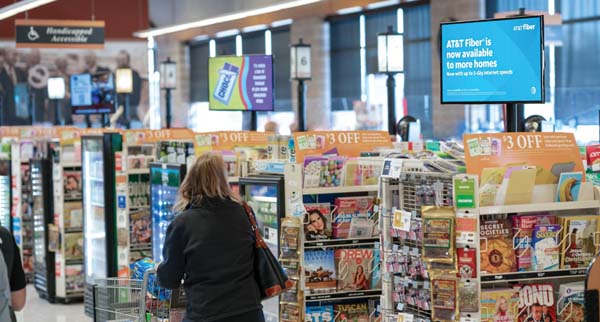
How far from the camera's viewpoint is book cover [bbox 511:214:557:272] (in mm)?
5273

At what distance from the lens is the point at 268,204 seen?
21.6 ft

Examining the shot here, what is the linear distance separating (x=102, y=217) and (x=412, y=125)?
3.61 meters

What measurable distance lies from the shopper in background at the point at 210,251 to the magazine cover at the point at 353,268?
1.65 m

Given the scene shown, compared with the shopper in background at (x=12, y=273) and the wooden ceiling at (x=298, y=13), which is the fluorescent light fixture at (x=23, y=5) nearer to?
the wooden ceiling at (x=298, y=13)

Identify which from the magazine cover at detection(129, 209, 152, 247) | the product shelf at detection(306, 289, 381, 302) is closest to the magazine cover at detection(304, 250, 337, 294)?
the product shelf at detection(306, 289, 381, 302)

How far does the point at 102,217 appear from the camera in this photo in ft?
33.7

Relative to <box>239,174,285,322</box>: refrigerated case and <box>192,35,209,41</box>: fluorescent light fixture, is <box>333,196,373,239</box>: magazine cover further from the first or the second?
<box>192,35,209,41</box>: fluorescent light fixture

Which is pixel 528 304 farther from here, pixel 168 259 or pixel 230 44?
pixel 230 44

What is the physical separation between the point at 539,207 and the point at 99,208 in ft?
19.9

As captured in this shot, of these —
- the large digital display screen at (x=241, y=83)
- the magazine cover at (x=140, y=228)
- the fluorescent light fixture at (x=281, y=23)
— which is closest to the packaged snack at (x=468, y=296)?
the magazine cover at (x=140, y=228)

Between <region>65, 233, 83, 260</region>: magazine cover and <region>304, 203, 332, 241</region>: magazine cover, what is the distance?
16.9 feet

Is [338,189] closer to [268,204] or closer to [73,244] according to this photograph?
[268,204]

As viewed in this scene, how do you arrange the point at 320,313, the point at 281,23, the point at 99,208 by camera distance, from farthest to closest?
the point at 281,23
the point at 99,208
the point at 320,313

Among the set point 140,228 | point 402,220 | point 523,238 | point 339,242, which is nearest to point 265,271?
point 402,220
